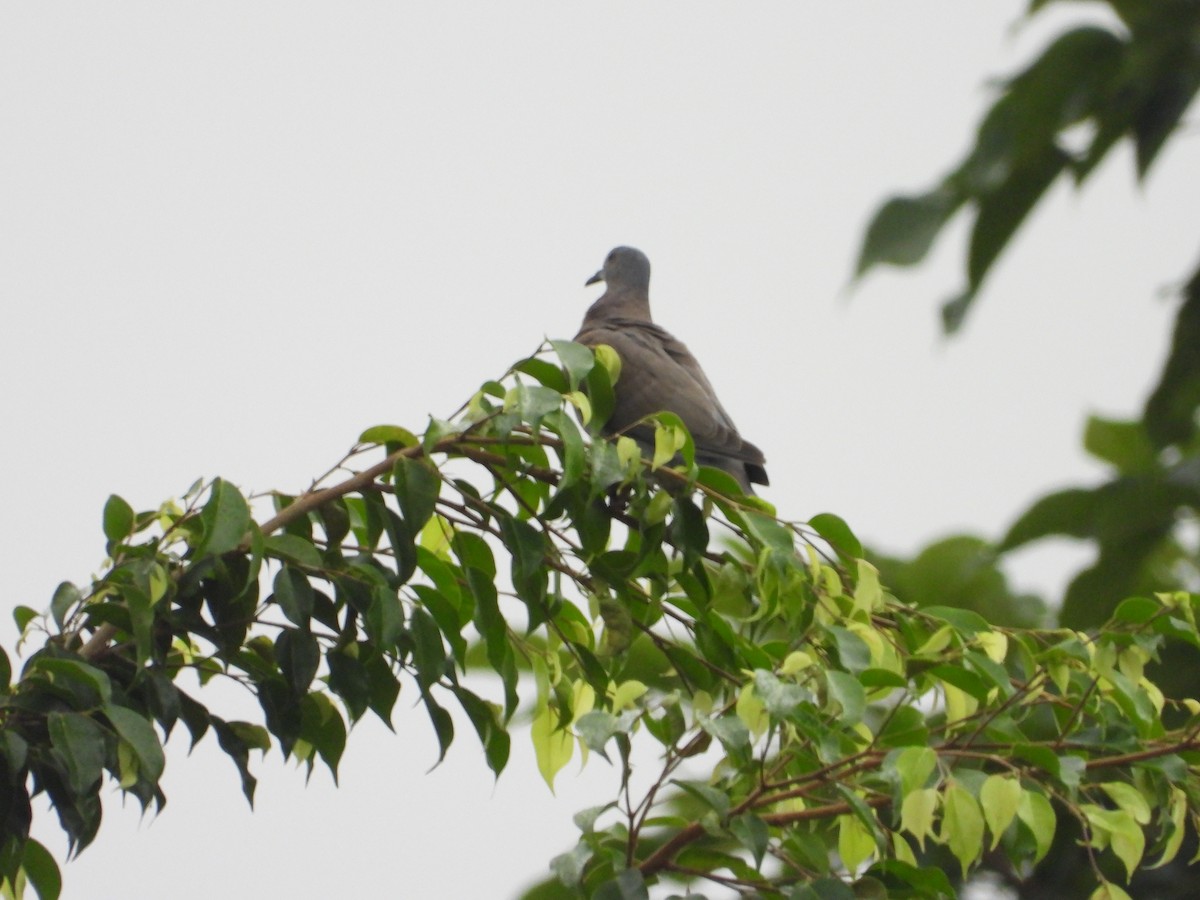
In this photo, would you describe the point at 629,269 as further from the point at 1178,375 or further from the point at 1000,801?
the point at 1000,801

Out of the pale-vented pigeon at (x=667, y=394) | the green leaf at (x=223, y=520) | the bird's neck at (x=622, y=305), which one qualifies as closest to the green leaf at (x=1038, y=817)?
the green leaf at (x=223, y=520)

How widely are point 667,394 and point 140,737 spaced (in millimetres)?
2397

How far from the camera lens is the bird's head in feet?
18.8

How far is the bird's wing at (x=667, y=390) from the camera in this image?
4.01 meters

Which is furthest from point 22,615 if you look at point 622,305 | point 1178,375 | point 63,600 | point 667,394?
→ point 622,305

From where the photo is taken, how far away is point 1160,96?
2285mm

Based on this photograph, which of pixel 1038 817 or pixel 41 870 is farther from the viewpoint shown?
pixel 41 870

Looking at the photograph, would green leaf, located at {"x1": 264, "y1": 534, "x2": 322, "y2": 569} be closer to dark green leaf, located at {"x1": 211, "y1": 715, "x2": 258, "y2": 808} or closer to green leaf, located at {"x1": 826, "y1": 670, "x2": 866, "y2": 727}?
dark green leaf, located at {"x1": 211, "y1": 715, "x2": 258, "y2": 808}

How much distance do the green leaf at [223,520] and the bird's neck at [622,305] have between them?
3.16 meters

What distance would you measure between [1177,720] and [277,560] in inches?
115

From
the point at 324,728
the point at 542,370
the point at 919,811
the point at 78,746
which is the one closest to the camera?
the point at 919,811

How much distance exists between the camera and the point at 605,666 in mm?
2385

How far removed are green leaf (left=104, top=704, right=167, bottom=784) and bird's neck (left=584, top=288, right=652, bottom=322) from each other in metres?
3.31

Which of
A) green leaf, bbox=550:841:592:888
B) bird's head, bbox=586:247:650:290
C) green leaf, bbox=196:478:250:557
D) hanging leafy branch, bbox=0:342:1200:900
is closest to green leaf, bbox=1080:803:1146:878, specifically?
hanging leafy branch, bbox=0:342:1200:900
